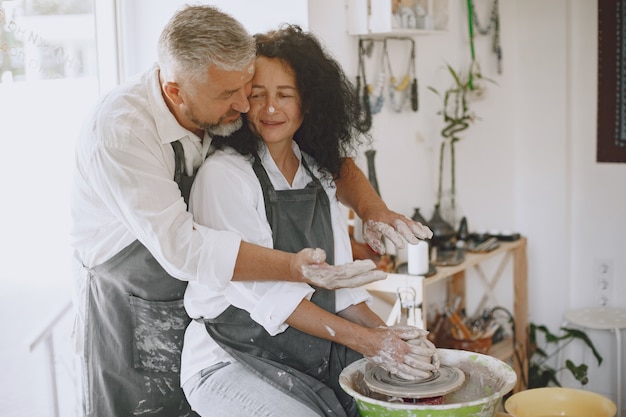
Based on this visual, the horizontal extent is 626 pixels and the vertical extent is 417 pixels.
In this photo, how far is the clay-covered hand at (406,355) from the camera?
1955 millimetres

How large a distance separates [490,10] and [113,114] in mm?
2770

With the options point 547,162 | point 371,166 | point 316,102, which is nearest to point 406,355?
point 316,102

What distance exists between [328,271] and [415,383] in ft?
1.18

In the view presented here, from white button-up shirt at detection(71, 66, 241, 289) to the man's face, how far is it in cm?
6

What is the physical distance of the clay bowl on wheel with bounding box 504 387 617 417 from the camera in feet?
9.12

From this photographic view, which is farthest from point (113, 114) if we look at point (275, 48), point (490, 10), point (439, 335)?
point (490, 10)

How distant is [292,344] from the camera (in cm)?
211

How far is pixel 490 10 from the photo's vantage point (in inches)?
167

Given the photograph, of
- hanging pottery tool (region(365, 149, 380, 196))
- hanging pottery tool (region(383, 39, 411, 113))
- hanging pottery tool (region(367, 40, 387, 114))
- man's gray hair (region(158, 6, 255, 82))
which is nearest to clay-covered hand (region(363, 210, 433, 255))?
man's gray hair (region(158, 6, 255, 82))

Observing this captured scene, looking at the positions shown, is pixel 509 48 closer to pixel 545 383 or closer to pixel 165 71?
pixel 545 383

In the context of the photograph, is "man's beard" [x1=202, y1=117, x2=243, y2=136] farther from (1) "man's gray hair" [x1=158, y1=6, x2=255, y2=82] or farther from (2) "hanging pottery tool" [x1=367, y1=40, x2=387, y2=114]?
(2) "hanging pottery tool" [x1=367, y1=40, x2=387, y2=114]

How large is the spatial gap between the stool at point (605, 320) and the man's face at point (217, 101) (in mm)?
2691

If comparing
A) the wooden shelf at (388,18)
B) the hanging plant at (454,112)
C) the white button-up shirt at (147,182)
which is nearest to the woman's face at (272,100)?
the white button-up shirt at (147,182)

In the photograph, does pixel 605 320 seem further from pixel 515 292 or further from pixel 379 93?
pixel 379 93
